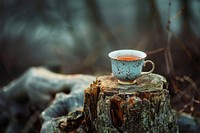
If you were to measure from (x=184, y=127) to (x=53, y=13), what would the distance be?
143 inches

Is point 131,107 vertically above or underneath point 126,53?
underneath

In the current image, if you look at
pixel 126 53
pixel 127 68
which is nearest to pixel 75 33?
pixel 126 53

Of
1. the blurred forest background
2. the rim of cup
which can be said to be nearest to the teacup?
the rim of cup

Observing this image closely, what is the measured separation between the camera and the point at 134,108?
222 centimetres

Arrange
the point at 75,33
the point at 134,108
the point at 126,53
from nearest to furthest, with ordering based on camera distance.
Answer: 1. the point at 134,108
2. the point at 126,53
3. the point at 75,33

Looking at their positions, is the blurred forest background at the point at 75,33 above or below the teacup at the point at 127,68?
above

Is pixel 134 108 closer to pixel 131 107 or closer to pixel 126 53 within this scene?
pixel 131 107

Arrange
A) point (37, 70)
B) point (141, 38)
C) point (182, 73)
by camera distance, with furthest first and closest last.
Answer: point (141, 38) → point (182, 73) → point (37, 70)

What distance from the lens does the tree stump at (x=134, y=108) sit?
7.32 ft

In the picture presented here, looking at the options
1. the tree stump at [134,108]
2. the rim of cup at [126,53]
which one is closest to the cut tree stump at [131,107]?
the tree stump at [134,108]

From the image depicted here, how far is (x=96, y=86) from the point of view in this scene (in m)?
2.34

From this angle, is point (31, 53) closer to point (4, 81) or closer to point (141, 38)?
point (4, 81)

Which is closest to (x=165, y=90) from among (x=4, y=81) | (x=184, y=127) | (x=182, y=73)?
(x=184, y=127)

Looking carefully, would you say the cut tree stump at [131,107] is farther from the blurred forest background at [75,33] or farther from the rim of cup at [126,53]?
the blurred forest background at [75,33]
